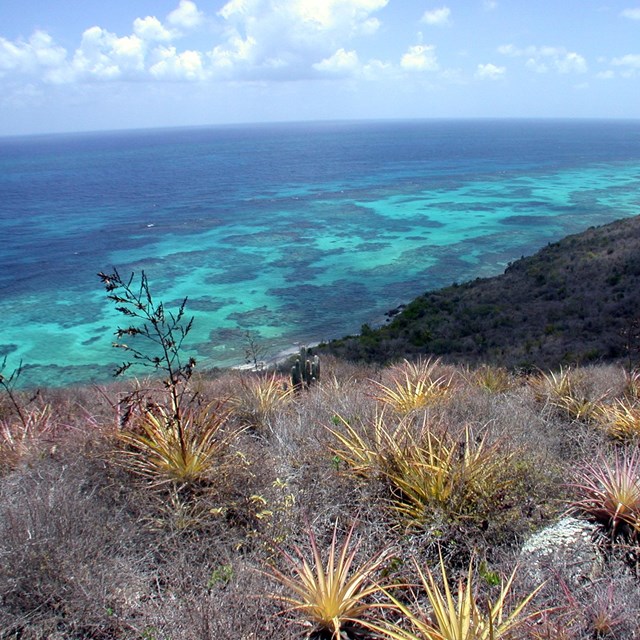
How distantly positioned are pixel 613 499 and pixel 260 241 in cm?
4516

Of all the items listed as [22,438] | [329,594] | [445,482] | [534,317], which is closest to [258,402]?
[22,438]

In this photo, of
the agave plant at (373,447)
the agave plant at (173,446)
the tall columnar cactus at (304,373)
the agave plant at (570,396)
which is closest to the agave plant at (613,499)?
the agave plant at (373,447)

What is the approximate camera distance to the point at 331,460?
4.81 metres

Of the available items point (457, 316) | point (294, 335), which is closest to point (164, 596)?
point (457, 316)

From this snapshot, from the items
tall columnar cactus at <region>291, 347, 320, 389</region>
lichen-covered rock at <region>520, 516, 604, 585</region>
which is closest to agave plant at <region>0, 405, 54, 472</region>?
tall columnar cactus at <region>291, 347, 320, 389</region>

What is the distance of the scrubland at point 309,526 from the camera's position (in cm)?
305

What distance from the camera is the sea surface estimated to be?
2911cm

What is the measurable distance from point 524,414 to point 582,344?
12.2 m

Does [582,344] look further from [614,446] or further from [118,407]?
[118,407]

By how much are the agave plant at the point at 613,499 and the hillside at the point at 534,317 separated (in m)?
9.06

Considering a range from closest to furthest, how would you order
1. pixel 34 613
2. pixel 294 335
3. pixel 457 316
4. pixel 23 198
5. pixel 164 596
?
pixel 34 613 < pixel 164 596 < pixel 457 316 < pixel 294 335 < pixel 23 198

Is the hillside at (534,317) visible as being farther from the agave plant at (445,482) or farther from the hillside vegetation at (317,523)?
the agave plant at (445,482)

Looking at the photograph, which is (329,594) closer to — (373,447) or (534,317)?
(373,447)

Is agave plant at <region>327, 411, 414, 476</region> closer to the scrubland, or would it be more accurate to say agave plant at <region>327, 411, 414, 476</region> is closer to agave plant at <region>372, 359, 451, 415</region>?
the scrubland
